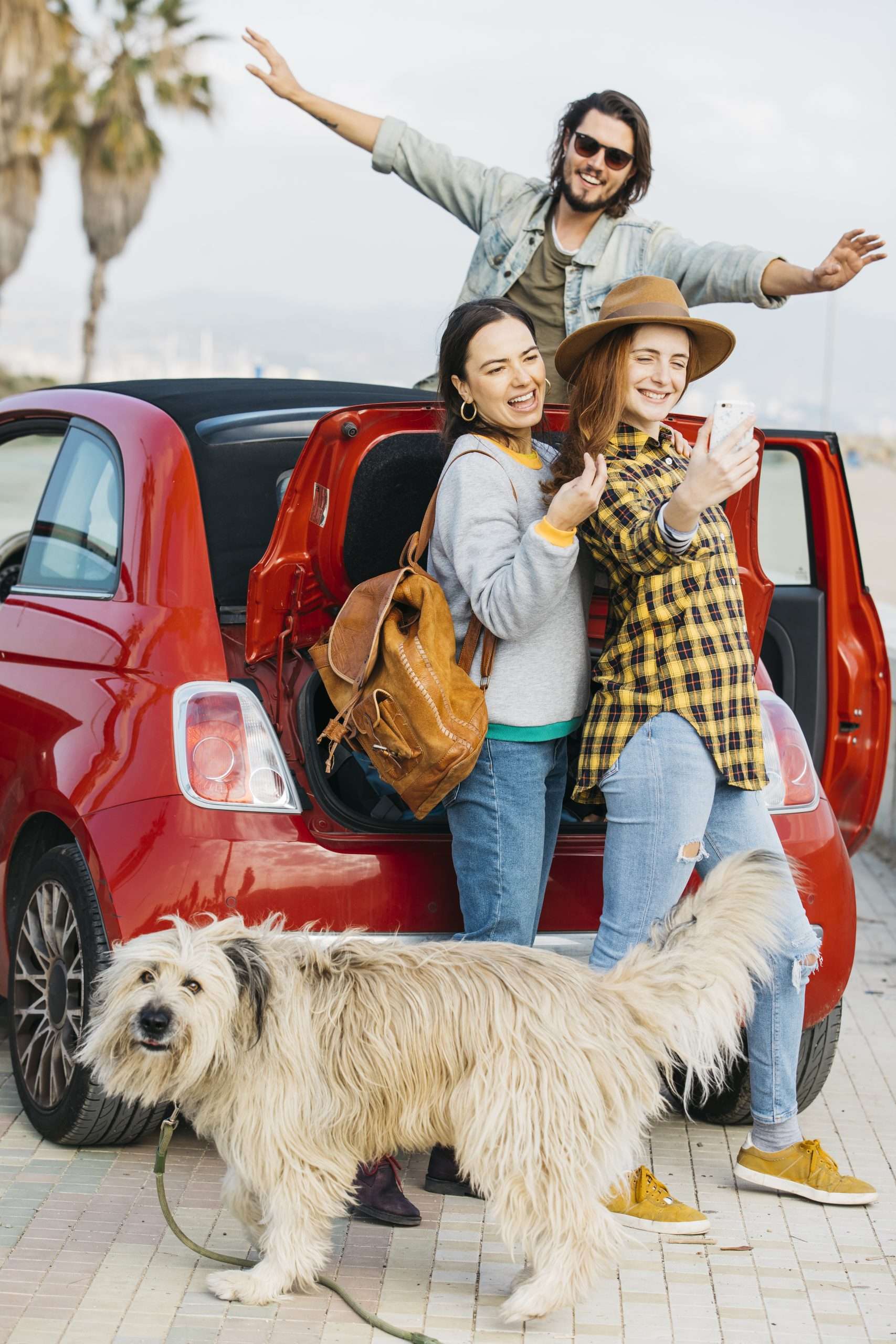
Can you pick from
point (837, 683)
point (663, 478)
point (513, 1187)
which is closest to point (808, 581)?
point (837, 683)

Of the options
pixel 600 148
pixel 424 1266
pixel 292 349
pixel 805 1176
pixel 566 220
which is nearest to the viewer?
pixel 424 1266

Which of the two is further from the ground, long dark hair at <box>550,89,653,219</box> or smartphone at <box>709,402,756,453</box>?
long dark hair at <box>550,89,653,219</box>

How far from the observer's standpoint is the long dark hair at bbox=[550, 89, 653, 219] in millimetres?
4934

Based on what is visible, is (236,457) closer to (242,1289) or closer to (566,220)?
(566,220)

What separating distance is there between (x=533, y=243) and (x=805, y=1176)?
3.04m

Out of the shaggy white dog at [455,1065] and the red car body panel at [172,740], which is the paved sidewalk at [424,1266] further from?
the red car body panel at [172,740]

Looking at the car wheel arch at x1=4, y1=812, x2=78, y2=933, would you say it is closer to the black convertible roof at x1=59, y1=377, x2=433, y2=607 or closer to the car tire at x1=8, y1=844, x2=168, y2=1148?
the car tire at x1=8, y1=844, x2=168, y2=1148

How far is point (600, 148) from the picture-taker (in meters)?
4.96

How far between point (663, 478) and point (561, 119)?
6.56 feet

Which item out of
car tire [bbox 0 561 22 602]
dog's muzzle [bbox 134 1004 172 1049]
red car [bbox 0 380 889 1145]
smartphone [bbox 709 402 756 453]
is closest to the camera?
dog's muzzle [bbox 134 1004 172 1049]

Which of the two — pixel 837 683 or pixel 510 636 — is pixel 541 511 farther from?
pixel 837 683

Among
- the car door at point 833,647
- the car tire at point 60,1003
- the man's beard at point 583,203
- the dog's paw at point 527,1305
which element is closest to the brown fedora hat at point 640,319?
the man's beard at point 583,203

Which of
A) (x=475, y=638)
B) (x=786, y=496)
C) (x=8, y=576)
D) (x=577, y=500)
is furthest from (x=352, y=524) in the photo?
(x=786, y=496)

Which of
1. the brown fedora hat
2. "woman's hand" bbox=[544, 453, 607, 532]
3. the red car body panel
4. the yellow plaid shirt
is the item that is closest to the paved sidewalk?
the red car body panel
